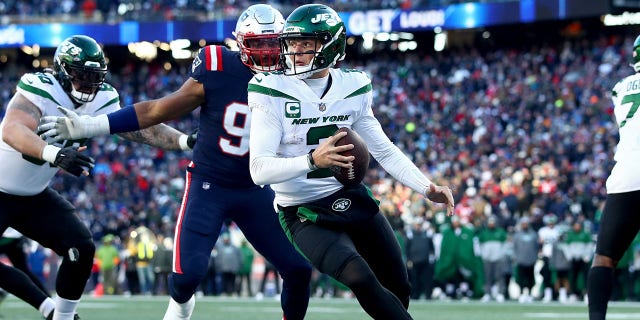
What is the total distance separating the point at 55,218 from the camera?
19.8 feet

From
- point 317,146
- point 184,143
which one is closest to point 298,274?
point 317,146

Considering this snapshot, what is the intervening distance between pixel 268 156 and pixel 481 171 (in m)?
13.9

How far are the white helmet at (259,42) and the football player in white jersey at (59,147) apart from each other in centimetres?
72

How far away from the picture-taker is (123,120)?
16.1 feet

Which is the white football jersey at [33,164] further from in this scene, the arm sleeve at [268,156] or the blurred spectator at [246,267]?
the blurred spectator at [246,267]

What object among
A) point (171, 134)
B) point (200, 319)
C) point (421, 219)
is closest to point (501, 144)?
point (421, 219)

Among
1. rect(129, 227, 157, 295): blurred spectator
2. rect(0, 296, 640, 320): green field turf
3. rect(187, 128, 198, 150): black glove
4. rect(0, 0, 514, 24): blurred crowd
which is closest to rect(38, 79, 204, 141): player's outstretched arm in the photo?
rect(187, 128, 198, 150): black glove

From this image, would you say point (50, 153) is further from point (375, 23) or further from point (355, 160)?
point (375, 23)

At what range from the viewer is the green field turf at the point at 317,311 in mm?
8984


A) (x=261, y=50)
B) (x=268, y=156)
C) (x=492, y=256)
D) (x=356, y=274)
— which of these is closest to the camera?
(x=356, y=274)

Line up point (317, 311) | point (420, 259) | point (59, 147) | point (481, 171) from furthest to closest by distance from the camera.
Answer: point (481, 171), point (420, 259), point (317, 311), point (59, 147)

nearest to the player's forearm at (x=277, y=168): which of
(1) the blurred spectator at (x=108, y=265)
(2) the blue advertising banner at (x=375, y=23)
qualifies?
(1) the blurred spectator at (x=108, y=265)

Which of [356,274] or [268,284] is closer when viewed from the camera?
[356,274]

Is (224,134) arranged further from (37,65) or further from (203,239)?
(37,65)
